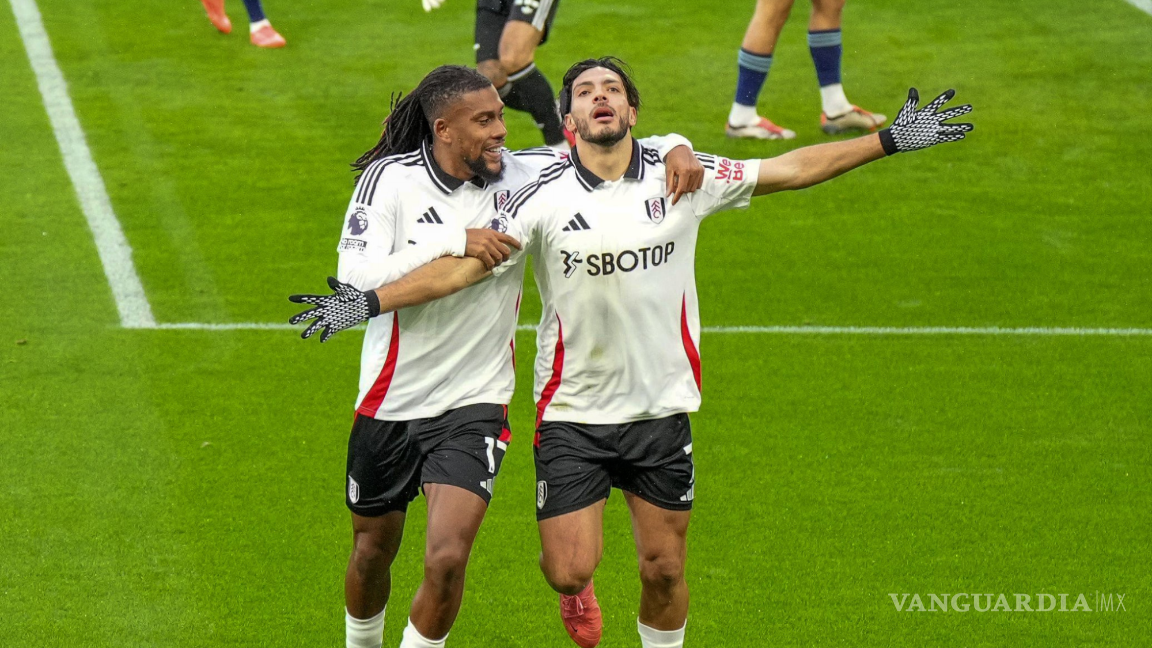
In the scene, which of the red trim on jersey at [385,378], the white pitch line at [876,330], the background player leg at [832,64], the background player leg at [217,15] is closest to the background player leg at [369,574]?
the red trim on jersey at [385,378]

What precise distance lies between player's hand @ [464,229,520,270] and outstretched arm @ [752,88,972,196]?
36.5 inches

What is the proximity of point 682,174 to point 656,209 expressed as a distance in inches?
6.0

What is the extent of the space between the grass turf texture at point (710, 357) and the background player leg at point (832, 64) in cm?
30

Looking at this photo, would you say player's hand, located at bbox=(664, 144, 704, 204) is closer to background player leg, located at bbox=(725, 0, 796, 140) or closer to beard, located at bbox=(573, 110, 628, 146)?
beard, located at bbox=(573, 110, 628, 146)

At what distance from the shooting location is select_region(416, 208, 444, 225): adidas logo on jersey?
525cm

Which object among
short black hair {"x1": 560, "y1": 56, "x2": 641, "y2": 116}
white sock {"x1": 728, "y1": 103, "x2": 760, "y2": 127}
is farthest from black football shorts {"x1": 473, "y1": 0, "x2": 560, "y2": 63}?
short black hair {"x1": 560, "y1": 56, "x2": 641, "y2": 116}

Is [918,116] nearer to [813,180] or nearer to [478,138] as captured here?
[813,180]

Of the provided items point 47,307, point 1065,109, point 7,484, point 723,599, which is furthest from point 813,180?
point 1065,109

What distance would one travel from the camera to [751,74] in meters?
10.8

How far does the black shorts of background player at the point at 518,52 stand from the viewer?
970 cm

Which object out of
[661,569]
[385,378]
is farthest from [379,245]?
[661,569]

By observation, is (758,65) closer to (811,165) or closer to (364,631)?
(811,165)

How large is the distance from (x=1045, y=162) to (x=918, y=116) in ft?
20.2

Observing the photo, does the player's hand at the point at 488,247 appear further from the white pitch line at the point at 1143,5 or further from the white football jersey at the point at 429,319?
the white pitch line at the point at 1143,5
